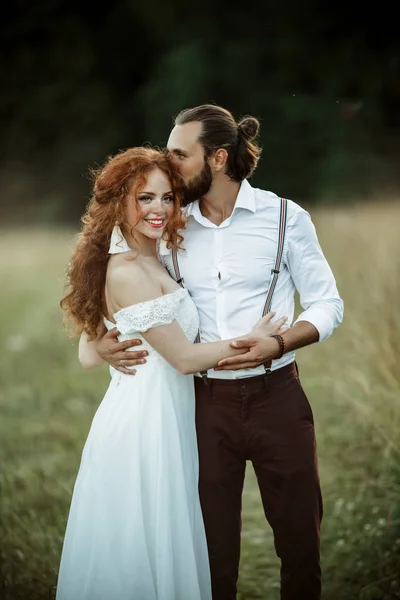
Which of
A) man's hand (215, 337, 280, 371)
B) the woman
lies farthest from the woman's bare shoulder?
man's hand (215, 337, 280, 371)

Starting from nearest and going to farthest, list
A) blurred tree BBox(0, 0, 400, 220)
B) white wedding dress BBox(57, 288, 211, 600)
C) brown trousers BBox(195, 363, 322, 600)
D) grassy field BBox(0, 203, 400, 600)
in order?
white wedding dress BBox(57, 288, 211, 600)
brown trousers BBox(195, 363, 322, 600)
grassy field BBox(0, 203, 400, 600)
blurred tree BBox(0, 0, 400, 220)

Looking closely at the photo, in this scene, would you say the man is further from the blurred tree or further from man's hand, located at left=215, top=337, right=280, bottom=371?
the blurred tree

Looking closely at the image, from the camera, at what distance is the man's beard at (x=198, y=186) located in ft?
8.20

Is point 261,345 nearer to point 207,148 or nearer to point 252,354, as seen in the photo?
point 252,354

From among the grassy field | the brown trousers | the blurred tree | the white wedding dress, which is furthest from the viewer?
the blurred tree

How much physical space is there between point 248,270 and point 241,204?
0.65ft

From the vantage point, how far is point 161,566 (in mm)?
2297

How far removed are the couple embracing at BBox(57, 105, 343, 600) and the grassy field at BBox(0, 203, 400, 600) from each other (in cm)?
114

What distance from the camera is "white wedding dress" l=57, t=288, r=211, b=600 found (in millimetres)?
2307

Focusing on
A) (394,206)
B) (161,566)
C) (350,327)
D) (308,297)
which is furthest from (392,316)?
(161,566)

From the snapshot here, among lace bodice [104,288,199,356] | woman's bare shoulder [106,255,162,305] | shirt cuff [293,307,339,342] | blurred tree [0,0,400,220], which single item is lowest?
shirt cuff [293,307,339,342]

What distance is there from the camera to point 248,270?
8.20ft

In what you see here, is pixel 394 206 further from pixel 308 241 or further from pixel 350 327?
pixel 308 241

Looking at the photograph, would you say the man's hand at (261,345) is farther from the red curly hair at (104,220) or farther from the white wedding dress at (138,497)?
the red curly hair at (104,220)
